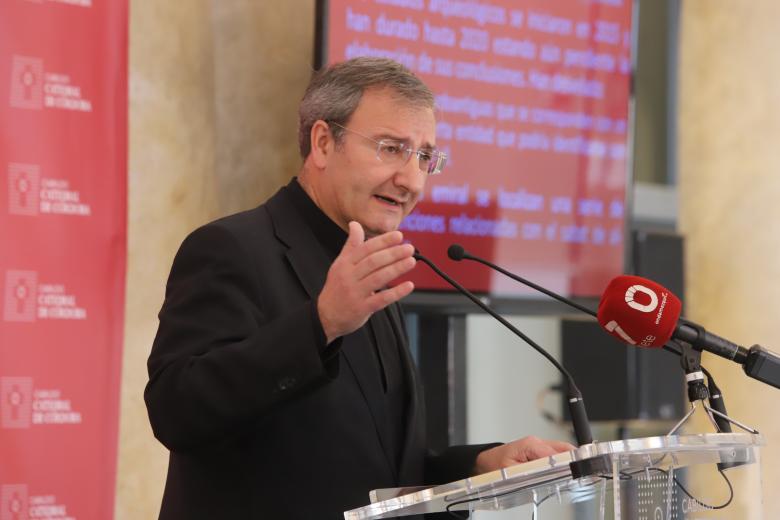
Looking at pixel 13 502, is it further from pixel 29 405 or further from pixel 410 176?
pixel 410 176

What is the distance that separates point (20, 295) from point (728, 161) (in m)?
3.74

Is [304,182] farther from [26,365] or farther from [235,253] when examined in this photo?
[26,365]

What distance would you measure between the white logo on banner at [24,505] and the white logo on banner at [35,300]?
0.45 m

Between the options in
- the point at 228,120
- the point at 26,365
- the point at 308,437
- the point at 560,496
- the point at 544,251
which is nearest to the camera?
the point at 560,496

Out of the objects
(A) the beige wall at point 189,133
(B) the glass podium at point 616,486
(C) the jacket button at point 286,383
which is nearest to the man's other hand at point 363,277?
(C) the jacket button at point 286,383

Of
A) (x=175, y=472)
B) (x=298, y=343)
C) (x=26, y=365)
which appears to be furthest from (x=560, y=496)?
(x=26, y=365)

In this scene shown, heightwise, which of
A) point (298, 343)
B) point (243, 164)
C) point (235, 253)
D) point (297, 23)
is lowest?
point (298, 343)

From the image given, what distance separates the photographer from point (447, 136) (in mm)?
4285

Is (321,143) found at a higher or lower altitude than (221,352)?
higher

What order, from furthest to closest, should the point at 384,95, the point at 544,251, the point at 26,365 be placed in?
the point at 544,251, the point at 26,365, the point at 384,95

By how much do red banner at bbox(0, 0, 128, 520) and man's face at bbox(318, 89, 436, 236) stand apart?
98 cm

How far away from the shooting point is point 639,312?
2.09m

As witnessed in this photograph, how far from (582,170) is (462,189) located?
58 centimetres

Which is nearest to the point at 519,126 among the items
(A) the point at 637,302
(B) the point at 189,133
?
(B) the point at 189,133
